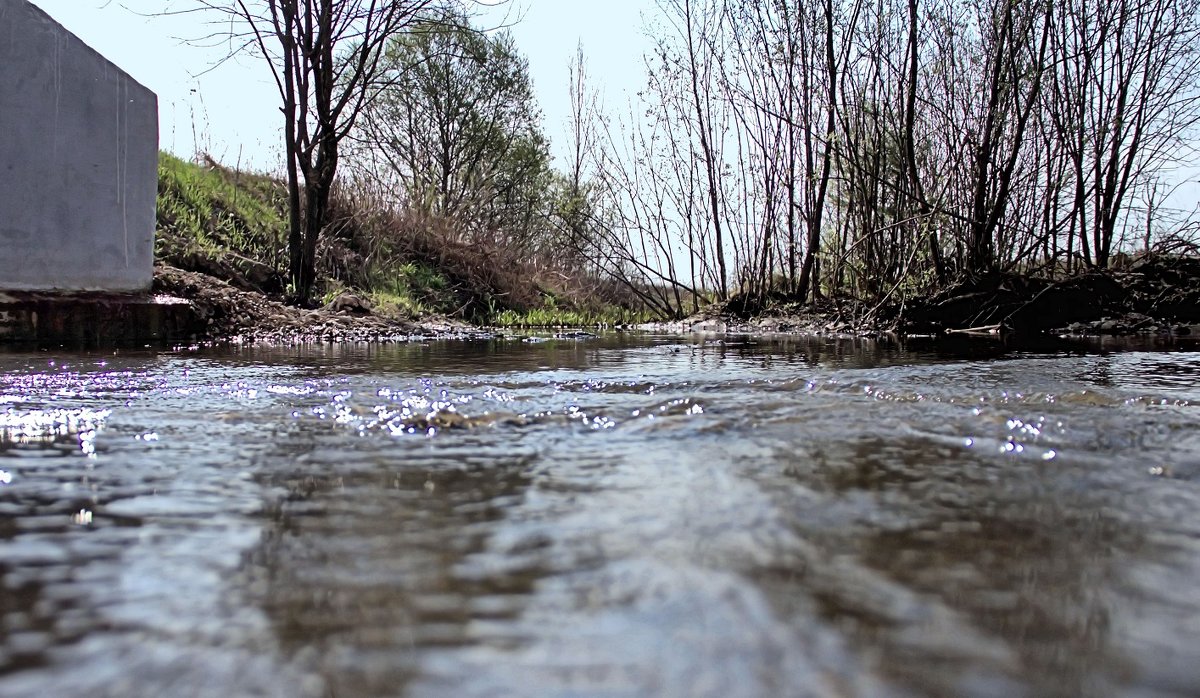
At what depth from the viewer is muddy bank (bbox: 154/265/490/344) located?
6184mm

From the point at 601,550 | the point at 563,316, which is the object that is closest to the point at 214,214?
the point at 563,316

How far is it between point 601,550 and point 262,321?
20.4 ft

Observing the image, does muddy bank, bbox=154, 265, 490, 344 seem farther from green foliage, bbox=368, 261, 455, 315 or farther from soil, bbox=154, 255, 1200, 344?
green foliage, bbox=368, 261, 455, 315

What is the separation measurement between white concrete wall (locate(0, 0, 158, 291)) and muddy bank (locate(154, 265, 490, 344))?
43 cm

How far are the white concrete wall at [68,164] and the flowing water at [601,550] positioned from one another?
4147 mm

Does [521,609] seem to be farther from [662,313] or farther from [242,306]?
[662,313]

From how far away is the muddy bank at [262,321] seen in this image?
6184 millimetres

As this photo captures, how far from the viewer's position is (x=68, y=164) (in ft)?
18.8

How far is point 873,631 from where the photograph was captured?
2.58 ft

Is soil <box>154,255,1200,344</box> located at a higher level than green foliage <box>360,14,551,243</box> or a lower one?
lower

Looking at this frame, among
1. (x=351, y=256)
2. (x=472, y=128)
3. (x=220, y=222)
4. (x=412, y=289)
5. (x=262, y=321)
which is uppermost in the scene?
(x=472, y=128)

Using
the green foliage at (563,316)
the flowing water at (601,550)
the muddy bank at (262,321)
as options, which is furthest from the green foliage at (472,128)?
the flowing water at (601,550)

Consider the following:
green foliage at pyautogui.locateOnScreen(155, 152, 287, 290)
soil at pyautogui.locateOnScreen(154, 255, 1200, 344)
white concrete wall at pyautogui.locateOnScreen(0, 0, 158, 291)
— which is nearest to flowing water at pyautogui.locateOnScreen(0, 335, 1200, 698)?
white concrete wall at pyautogui.locateOnScreen(0, 0, 158, 291)

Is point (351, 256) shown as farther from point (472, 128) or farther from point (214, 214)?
point (472, 128)
